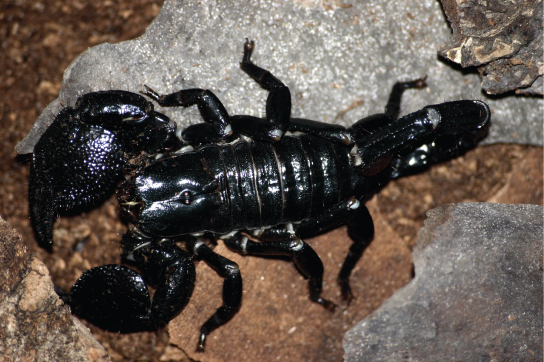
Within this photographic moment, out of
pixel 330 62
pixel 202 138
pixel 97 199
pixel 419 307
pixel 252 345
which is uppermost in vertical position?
pixel 330 62

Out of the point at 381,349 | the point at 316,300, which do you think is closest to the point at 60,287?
the point at 316,300

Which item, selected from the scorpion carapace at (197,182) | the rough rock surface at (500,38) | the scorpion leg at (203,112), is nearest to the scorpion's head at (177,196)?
the scorpion carapace at (197,182)

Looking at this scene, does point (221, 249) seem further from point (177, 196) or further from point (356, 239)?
point (356, 239)

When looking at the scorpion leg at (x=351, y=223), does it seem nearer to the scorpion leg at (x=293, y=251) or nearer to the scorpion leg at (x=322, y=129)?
the scorpion leg at (x=293, y=251)

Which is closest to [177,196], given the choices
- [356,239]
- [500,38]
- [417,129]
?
[356,239]

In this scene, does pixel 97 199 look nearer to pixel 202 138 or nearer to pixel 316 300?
pixel 202 138

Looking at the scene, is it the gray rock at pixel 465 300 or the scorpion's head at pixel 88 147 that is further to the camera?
the scorpion's head at pixel 88 147
